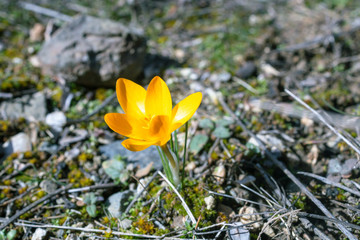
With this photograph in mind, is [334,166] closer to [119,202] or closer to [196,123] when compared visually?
[196,123]

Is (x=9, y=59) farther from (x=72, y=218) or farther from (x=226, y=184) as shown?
(x=226, y=184)

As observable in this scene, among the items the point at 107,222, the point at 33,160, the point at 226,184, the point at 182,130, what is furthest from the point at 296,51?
the point at 33,160

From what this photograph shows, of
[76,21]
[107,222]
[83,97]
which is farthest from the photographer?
[76,21]

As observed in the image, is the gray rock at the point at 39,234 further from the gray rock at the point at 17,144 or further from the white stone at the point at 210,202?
the white stone at the point at 210,202

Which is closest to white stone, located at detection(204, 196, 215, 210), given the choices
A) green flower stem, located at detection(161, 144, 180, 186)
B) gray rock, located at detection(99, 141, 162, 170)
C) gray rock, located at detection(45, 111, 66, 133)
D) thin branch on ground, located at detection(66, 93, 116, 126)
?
green flower stem, located at detection(161, 144, 180, 186)

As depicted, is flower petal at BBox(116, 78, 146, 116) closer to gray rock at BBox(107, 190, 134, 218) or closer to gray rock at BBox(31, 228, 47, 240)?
gray rock at BBox(107, 190, 134, 218)

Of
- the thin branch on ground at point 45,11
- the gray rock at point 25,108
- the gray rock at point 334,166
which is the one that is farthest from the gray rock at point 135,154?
the thin branch on ground at point 45,11
